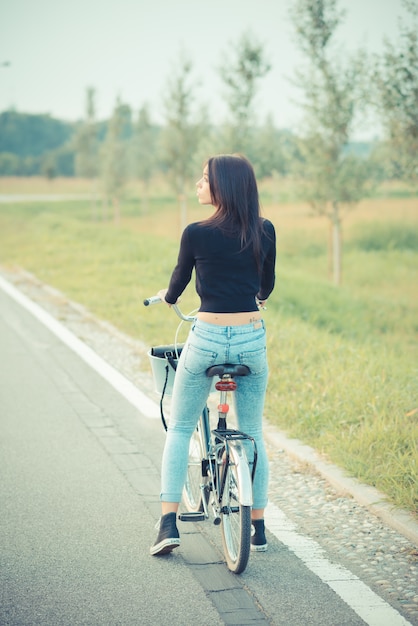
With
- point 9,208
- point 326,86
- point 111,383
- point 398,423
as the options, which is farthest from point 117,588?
point 9,208

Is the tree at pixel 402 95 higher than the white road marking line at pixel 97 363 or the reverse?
higher

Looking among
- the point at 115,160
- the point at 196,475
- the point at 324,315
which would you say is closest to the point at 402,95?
the point at 324,315

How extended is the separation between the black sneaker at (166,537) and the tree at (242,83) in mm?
18943

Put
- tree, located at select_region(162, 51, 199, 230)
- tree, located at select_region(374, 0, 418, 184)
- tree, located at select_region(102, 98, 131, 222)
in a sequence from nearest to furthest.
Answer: tree, located at select_region(374, 0, 418, 184) < tree, located at select_region(162, 51, 199, 230) < tree, located at select_region(102, 98, 131, 222)

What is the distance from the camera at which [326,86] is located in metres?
17.4

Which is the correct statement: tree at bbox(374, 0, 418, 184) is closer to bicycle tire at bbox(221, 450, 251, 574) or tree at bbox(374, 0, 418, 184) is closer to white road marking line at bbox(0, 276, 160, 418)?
white road marking line at bbox(0, 276, 160, 418)

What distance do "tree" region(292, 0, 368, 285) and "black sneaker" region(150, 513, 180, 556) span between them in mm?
14625

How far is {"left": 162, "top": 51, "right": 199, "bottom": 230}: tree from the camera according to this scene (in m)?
26.9

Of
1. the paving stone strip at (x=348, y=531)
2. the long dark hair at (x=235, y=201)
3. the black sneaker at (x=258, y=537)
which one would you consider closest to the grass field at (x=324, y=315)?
the paving stone strip at (x=348, y=531)

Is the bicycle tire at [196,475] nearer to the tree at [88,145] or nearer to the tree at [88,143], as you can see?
the tree at [88,145]

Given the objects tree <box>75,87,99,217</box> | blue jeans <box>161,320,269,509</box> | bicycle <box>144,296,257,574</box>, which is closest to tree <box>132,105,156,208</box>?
tree <box>75,87,99,217</box>

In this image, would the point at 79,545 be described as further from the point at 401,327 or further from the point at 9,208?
the point at 9,208

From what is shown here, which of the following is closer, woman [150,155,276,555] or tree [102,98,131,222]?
woman [150,155,276,555]

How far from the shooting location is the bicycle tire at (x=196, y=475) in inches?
157
